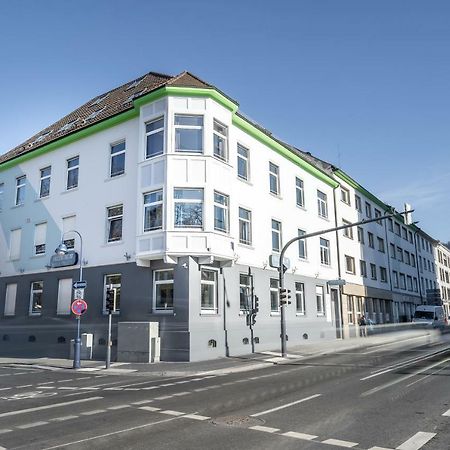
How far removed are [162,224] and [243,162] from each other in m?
6.88

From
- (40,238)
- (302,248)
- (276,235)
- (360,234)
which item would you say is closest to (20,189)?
(40,238)

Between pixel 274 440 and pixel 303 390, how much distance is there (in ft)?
14.9

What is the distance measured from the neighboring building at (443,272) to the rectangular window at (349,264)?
4058 centimetres

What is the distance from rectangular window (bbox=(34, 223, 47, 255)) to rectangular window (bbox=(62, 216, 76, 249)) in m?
1.94

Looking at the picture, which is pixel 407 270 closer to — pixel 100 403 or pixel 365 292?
pixel 365 292

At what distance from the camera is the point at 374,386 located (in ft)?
35.2

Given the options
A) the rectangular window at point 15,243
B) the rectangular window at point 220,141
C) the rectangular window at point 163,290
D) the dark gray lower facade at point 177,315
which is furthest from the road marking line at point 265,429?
the rectangular window at point 15,243

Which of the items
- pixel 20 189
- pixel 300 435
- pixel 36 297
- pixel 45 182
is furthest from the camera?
pixel 20 189

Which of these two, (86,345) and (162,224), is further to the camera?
(86,345)

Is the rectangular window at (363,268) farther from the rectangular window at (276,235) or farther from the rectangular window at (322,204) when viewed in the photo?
the rectangular window at (276,235)

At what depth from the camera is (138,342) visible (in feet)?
61.1

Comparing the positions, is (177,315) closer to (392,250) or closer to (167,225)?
(167,225)

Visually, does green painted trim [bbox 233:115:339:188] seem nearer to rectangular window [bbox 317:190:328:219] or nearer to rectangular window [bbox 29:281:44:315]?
rectangular window [bbox 317:190:328:219]

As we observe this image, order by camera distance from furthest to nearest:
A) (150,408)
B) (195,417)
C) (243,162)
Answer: (243,162)
(150,408)
(195,417)
